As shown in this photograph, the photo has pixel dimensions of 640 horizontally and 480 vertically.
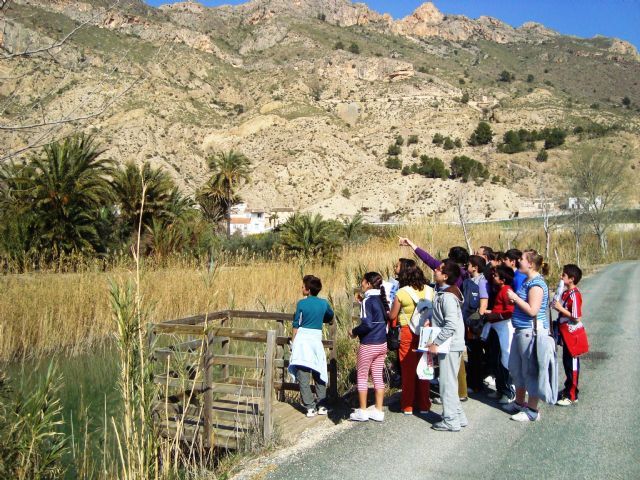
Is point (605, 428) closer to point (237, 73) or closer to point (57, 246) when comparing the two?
point (57, 246)

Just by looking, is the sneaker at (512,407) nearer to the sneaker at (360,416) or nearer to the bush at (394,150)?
the sneaker at (360,416)

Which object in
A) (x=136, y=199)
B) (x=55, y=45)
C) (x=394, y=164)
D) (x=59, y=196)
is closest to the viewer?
(x=55, y=45)

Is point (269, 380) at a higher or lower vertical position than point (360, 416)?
higher

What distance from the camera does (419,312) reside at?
616cm

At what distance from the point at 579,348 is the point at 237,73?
9711 cm

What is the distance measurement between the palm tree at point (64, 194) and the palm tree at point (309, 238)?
8.33m

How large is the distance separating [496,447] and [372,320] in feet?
5.51

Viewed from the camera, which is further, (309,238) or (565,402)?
(309,238)

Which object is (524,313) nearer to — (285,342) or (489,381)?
(489,381)

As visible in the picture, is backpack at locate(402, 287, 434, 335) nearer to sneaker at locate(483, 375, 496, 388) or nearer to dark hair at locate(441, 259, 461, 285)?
dark hair at locate(441, 259, 461, 285)

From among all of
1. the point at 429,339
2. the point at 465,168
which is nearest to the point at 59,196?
the point at 429,339

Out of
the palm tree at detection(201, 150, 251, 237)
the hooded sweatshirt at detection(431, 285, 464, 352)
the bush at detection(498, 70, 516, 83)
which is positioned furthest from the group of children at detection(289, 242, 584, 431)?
the bush at detection(498, 70, 516, 83)

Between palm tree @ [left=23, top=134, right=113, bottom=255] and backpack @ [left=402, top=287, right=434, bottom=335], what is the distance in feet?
45.3

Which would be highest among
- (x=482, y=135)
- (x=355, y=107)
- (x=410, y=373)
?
(x=355, y=107)
